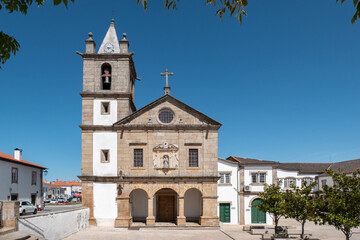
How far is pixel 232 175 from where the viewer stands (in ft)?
97.9

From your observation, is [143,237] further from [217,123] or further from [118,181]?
[217,123]

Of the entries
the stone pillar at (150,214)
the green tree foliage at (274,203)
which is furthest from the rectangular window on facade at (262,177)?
the stone pillar at (150,214)

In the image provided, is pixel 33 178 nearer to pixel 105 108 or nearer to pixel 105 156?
pixel 105 156

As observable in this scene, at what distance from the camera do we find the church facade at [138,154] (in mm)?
24984

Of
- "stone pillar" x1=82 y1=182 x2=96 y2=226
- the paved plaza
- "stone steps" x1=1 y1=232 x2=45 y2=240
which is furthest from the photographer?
"stone pillar" x1=82 y1=182 x2=96 y2=226

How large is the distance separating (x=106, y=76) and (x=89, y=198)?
1000 centimetres

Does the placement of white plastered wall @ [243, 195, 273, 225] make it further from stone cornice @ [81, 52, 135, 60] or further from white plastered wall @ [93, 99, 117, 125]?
stone cornice @ [81, 52, 135, 60]

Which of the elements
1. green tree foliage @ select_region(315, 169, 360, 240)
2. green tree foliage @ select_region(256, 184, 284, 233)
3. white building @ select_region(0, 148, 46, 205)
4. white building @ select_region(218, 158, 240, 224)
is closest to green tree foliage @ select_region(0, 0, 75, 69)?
green tree foliage @ select_region(315, 169, 360, 240)

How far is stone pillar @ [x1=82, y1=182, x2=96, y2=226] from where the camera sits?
80.4ft

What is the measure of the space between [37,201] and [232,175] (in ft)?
82.8

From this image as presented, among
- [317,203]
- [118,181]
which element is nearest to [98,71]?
[118,181]

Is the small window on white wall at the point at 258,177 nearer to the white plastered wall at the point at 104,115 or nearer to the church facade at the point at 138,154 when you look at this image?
the church facade at the point at 138,154

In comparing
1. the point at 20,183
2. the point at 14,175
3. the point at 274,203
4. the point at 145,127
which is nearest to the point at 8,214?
the point at 145,127

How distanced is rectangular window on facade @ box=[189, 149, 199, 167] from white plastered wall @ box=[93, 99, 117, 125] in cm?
684
